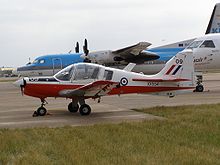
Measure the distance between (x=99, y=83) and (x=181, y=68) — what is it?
12.6 ft

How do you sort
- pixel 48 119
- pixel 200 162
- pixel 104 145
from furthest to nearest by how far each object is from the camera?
pixel 48 119
pixel 104 145
pixel 200 162

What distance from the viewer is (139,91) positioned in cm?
1451

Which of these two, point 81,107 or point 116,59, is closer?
point 81,107

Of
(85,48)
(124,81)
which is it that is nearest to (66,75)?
(124,81)

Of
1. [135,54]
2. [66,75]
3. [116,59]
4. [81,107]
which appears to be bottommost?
[81,107]

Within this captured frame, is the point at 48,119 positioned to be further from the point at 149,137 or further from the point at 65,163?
the point at 65,163

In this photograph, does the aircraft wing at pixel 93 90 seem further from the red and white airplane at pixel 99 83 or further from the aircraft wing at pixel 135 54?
the aircraft wing at pixel 135 54

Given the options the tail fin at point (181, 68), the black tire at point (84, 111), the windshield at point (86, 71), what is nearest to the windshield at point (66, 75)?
the windshield at point (86, 71)

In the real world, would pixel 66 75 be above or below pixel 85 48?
below

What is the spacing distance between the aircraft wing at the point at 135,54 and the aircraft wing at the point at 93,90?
18288 mm

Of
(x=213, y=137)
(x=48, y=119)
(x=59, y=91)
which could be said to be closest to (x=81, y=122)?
(x=48, y=119)

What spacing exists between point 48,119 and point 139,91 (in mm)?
3800

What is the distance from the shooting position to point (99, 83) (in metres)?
12.5

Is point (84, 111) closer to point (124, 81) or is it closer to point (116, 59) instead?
point (124, 81)
